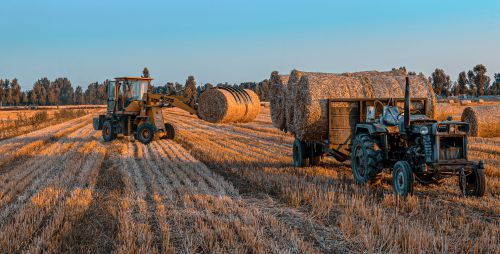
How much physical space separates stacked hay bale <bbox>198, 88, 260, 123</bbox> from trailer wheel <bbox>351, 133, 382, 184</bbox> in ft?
40.4

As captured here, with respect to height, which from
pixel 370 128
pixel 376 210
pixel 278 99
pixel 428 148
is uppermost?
pixel 278 99

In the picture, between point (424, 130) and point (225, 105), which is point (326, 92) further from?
point (225, 105)

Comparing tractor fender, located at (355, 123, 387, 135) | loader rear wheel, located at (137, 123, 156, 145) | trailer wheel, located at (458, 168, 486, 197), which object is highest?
tractor fender, located at (355, 123, 387, 135)

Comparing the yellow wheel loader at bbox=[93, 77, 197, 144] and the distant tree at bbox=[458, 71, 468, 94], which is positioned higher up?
the distant tree at bbox=[458, 71, 468, 94]

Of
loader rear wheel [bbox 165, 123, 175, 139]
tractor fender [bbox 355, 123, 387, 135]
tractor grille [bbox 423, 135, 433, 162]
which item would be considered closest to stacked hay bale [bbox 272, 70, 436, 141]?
tractor fender [bbox 355, 123, 387, 135]

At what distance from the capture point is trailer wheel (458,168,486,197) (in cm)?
726

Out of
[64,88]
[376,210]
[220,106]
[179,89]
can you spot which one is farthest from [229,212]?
[64,88]

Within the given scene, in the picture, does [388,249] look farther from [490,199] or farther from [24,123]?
[24,123]

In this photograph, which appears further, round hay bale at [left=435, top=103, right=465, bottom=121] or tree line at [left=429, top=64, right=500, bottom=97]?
tree line at [left=429, top=64, right=500, bottom=97]

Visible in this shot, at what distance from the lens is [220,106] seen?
21.1 m

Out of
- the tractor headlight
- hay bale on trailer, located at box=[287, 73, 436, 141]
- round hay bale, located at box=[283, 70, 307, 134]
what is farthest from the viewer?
round hay bale, located at box=[283, 70, 307, 134]

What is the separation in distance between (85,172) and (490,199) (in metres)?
7.93

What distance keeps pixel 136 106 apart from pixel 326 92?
34.3ft

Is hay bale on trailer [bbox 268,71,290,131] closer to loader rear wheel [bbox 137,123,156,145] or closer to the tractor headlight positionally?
the tractor headlight
